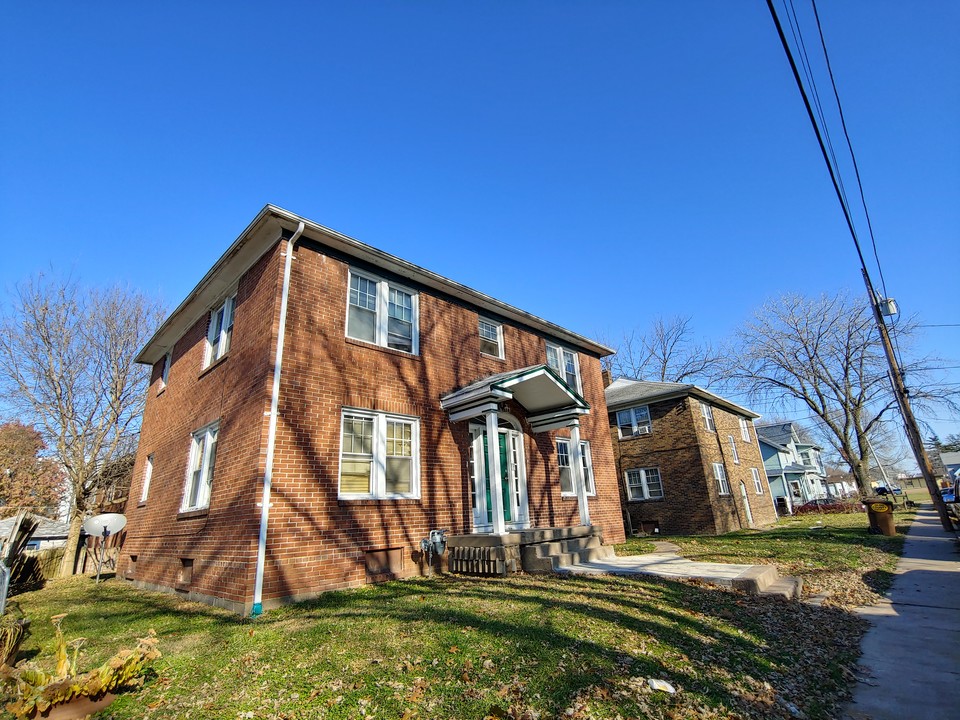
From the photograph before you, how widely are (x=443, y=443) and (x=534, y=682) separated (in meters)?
6.57

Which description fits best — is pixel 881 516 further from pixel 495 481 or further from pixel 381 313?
pixel 381 313

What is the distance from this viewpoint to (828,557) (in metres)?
10.5

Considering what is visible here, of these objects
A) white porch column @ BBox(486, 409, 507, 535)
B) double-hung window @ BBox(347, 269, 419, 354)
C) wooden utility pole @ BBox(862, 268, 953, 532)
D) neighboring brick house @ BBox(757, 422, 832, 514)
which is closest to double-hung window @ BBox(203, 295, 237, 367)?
double-hung window @ BBox(347, 269, 419, 354)

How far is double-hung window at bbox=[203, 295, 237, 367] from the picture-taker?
10492 millimetres

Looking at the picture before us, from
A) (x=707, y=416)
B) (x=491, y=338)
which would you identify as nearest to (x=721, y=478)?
(x=707, y=416)

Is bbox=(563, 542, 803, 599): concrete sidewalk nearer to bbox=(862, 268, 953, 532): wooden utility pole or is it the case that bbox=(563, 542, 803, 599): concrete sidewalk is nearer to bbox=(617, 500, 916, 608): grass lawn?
bbox=(617, 500, 916, 608): grass lawn

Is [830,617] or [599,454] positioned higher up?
[599,454]

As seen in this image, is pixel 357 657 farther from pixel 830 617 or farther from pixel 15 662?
pixel 830 617

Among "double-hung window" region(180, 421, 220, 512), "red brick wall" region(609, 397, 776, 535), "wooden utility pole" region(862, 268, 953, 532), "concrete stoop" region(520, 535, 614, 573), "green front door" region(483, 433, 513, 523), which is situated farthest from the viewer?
"red brick wall" region(609, 397, 776, 535)

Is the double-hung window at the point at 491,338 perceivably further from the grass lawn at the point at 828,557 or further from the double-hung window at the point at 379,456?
the grass lawn at the point at 828,557

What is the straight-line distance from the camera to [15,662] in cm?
512

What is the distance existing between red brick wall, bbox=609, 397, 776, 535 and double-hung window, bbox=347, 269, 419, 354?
521 inches

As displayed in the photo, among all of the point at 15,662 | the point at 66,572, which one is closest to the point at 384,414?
the point at 15,662

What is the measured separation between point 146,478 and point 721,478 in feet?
72.6
